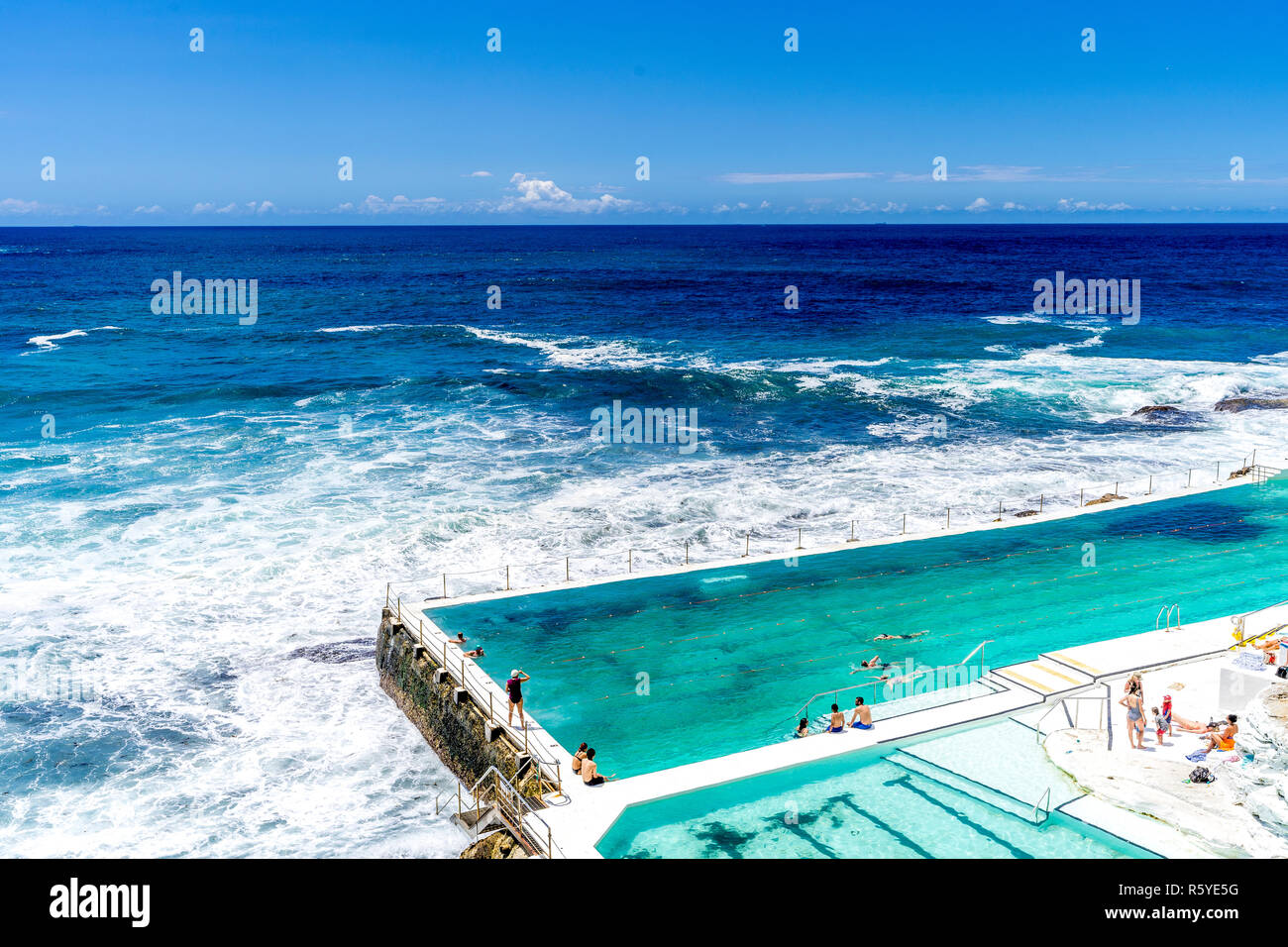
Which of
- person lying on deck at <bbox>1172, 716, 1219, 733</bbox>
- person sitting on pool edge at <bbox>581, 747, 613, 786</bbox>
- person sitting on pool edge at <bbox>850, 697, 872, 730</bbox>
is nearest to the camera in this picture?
person sitting on pool edge at <bbox>581, 747, 613, 786</bbox>

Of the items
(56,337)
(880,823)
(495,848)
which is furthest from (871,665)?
(56,337)

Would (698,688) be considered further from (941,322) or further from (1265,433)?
(941,322)

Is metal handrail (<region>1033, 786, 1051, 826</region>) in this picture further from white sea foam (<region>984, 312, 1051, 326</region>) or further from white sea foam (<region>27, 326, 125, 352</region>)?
white sea foam (<region>984, 312, 1051, 326</region>)

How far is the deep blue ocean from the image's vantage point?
1836 cm

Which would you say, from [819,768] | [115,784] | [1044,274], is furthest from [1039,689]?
[1044,274]

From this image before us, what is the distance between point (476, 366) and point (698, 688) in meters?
42.5

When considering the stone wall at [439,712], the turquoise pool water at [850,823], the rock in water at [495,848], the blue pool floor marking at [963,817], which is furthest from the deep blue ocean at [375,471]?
the blue pool floor marking at [963,817]

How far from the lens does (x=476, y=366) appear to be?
5919cm

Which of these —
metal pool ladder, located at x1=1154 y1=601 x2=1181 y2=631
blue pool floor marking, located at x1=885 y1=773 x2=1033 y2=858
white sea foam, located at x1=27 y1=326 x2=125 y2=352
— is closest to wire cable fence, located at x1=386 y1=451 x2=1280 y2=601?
metal pool ladder, located at x1=1154 y1=601 x2=1181 y2=631

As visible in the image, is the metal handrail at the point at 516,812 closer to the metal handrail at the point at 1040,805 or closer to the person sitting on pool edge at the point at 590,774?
the person sitting on pool edge at the point at 590,774

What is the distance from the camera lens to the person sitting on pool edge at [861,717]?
55.8 feet

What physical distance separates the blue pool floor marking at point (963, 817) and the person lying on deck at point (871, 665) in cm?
461

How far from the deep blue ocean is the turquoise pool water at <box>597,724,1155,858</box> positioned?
13.3ft

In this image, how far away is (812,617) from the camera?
2319cm
